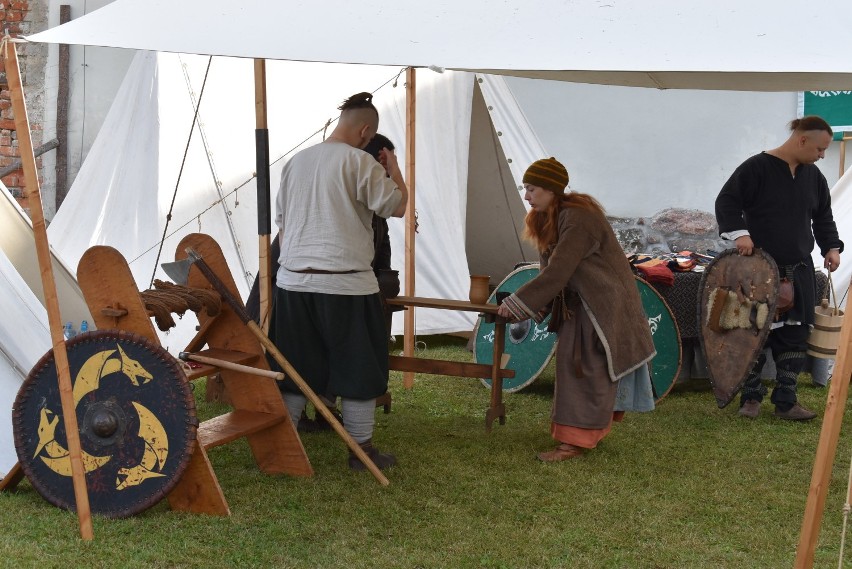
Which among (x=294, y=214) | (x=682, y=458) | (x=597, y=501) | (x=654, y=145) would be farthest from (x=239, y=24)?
(x=654, y=145)

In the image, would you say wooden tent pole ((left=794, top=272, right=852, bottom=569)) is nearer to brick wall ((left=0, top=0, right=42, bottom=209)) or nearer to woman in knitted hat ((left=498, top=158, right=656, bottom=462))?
woman in knitted hat ((left=498, top=158, right=656, bottom=462))

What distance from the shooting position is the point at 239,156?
584cm

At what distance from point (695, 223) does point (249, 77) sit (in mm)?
3235

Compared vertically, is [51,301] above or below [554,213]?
below

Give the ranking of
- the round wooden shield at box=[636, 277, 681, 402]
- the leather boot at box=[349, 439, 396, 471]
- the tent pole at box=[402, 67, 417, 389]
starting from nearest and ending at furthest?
the leather boot at box=[349, 439, 396, 471] < the tent pole at box=[402, 67, 417, 389] < the round wooden shield at box=[636, 277, 681, 402]

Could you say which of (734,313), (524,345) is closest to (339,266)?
(524,345)

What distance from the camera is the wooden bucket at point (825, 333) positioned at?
4695 millimetres

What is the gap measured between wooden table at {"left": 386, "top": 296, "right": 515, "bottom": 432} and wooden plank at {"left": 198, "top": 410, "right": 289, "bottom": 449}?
3.19 feet

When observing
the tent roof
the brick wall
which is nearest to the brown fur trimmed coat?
the tent roof

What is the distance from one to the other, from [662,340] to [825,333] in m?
0.73

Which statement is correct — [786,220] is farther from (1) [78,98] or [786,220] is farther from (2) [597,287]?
(1) [78,98]

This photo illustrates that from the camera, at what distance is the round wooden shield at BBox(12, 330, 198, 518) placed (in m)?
3.05

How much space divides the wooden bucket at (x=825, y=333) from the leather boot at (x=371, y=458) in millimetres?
2071

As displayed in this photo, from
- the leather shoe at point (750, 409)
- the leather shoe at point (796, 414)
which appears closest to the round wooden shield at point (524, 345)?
the leather shoe at point (750, 409)
